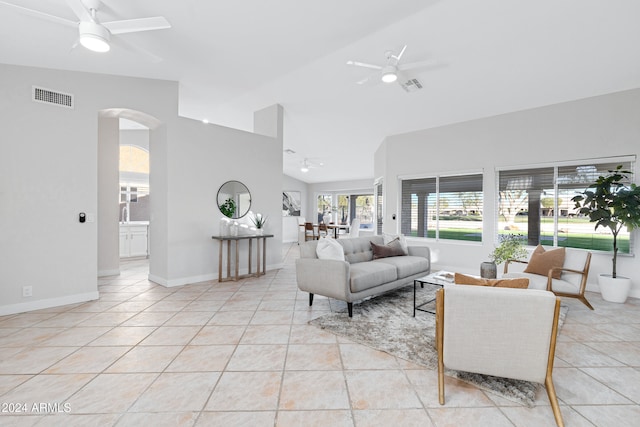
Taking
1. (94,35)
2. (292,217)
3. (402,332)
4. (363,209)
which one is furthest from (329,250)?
(292,217)

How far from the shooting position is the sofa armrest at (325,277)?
3225mm

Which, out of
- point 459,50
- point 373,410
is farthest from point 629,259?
point 373,410

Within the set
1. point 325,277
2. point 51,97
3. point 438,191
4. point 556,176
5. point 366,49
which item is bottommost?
point 325,277

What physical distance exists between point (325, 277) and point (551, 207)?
4.05 meters

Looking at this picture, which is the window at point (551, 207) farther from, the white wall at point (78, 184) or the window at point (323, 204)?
the window at point (323, 204)

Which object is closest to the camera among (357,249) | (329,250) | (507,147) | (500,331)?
(500,331)

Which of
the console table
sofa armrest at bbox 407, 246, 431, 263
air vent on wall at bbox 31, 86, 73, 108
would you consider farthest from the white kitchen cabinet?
sofa armrest at bbox 407, 246, 431, 263

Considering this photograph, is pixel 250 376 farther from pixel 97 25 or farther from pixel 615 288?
pixel 615 288

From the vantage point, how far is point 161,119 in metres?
4.50

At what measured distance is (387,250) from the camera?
4445mm

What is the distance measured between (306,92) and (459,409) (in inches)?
194

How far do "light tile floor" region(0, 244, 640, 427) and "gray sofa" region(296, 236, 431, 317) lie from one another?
0.37 m

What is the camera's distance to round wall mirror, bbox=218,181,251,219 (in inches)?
205

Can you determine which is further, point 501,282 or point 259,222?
point 259,222
